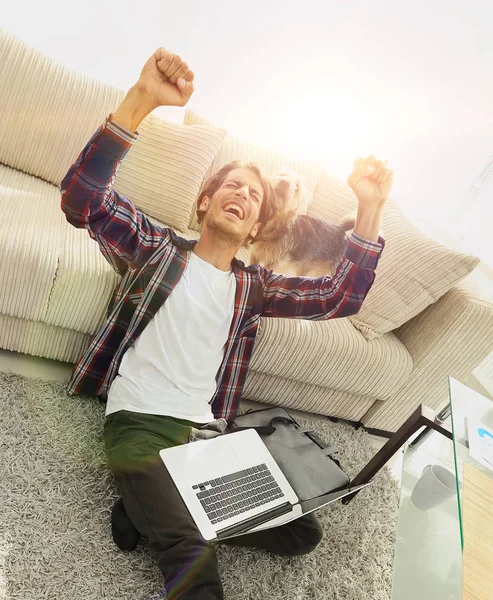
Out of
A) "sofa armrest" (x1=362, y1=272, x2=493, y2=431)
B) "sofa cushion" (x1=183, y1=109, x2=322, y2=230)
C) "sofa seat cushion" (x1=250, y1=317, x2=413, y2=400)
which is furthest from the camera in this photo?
"sofa cushion" (x1=183, y1=109, x2=322, y2=230)

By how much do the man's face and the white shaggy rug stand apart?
2.13 ft

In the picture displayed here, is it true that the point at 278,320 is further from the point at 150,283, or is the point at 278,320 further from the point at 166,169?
the point at 166,169

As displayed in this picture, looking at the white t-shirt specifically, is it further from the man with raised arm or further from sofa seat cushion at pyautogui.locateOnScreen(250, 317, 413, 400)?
sofa seat cushion at pyautogui.locateOnScreen(250, 317, 413, 400)

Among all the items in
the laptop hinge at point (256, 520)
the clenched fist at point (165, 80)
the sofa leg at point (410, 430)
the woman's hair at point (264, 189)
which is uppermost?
the clenched fist at point (165, 80)

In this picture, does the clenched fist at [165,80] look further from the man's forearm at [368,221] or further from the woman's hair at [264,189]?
the man's forearm at [368,221]

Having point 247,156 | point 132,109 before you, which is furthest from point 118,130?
point 247,156

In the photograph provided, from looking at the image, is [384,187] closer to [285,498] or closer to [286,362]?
[286,362]

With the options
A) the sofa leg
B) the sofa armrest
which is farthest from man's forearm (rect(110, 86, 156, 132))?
the sofa armrest

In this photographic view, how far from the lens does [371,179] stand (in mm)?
1110

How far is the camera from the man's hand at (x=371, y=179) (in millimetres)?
1098

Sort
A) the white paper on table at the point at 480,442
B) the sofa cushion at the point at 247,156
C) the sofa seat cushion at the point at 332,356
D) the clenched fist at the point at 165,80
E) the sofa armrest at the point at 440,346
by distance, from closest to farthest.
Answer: the clenched fist at the point at 165,80, the white paper on table at the point at 480,442, the sofa seat cushion at the point at 332,356, the sofa armrest at the point at 440,346, the sofa cushion at the point at 247,156

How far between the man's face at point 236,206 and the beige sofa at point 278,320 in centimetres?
44

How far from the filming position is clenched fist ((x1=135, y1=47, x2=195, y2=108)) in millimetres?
896

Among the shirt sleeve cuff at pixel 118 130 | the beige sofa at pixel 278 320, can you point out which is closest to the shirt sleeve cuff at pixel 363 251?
the beige sofa at pixel 278 320
